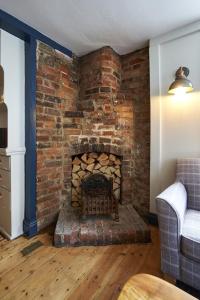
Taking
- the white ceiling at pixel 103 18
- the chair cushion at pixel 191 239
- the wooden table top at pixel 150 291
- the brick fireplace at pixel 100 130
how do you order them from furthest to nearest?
1. the brick fireplace at pixel 100 130
2. the white ceiling at pixel 103 18
3. the chair cushion at pixel 191 239
4. the wooden table top at pixel 150 291

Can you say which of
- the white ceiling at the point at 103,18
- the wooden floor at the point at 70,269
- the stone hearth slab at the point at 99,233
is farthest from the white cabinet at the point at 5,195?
the white ceiling at the point at 103,18

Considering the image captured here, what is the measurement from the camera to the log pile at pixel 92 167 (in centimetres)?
244

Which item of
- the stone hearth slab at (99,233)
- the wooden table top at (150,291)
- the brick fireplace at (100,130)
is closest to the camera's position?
the wooden table top at (150,291)

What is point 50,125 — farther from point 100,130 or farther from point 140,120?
point 140,120

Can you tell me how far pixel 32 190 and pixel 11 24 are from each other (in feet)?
5.37

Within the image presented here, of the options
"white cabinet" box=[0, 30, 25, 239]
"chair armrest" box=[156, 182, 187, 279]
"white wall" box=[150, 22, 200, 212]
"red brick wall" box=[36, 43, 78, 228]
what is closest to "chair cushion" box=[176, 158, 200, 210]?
"white wall" box=[150, 22, 200, 212]

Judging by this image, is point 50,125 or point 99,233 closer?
point 99,233

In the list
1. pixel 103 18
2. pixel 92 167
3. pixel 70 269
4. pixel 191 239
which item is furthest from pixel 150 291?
pixel 103 18

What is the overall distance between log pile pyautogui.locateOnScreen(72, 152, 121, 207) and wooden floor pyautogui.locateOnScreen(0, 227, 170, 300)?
70 cm

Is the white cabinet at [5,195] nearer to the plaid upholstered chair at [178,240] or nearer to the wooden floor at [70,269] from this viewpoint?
the wooden floor at [70,269]

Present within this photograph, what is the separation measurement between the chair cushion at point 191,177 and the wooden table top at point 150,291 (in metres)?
1.01

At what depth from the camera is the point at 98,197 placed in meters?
2.21

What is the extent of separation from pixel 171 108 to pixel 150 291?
69.2 inches

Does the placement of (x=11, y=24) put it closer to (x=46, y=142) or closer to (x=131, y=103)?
(x=46, y=142)
